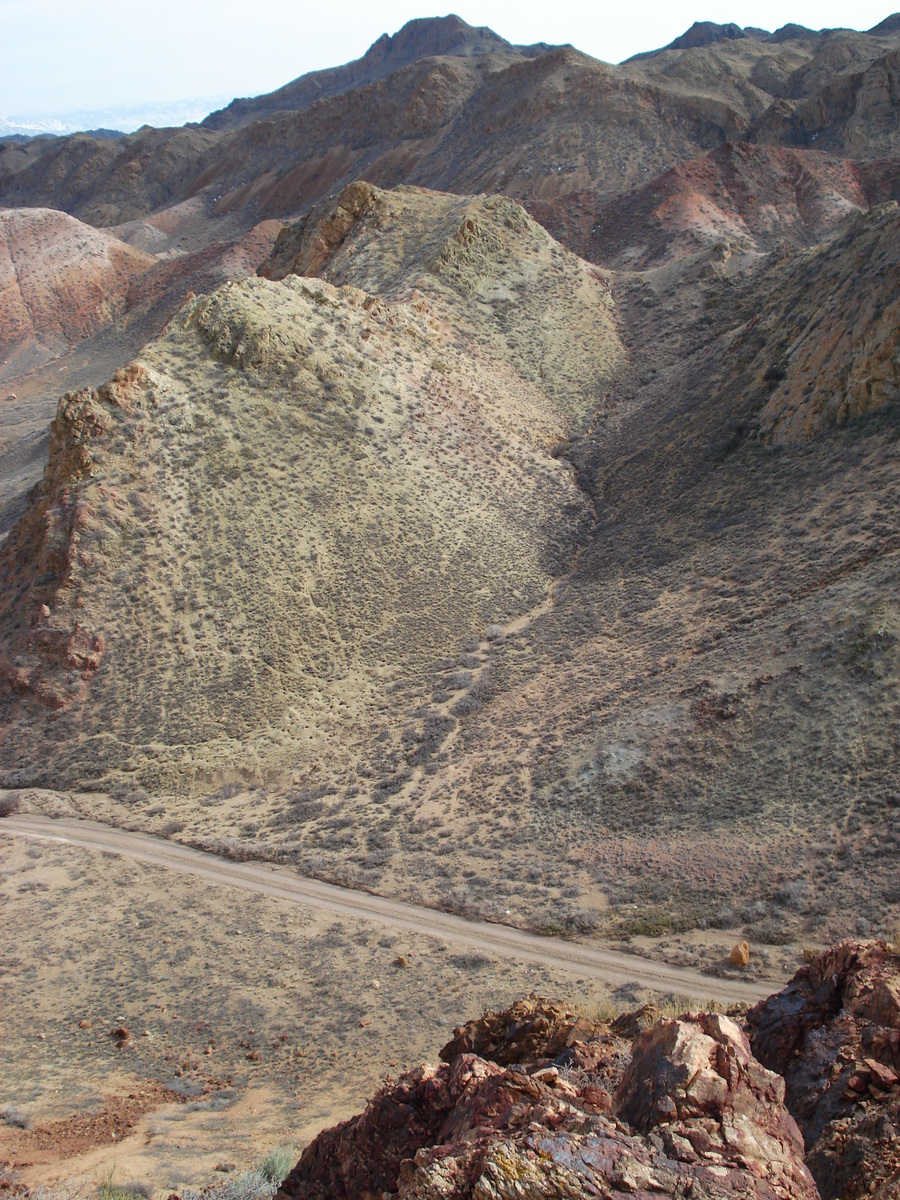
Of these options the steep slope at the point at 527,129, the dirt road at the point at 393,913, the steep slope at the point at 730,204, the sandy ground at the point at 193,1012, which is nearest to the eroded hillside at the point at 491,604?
the dirt road at the point at 393,913

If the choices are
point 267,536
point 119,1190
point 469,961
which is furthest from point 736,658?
point 119,1190

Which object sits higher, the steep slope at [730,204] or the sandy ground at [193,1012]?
the steep slope at [730,204]

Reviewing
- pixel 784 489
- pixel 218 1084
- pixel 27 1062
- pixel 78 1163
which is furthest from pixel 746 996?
pixel 784 489

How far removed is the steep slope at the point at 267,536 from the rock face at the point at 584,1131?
1414 cm

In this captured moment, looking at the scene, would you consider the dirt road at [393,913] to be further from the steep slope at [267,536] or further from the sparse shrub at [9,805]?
the steep slope at [267,536]

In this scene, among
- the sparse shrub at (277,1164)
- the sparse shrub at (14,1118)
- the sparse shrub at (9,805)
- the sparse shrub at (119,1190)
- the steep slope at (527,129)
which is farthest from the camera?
the steep slope at (527,129)

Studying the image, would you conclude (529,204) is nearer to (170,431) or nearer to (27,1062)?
(170,431)

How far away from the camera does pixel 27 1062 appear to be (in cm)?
1278

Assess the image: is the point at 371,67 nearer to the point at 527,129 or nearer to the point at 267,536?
the point at 527,129

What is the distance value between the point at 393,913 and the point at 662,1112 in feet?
37.3

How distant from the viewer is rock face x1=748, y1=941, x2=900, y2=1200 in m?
6.26

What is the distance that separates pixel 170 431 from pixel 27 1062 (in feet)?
61.9

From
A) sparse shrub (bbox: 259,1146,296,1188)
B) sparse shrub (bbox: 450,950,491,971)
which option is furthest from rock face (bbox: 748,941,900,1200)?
sparse shrub (bbox: 450,950,491,971)

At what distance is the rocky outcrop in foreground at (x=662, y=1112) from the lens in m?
5.76
